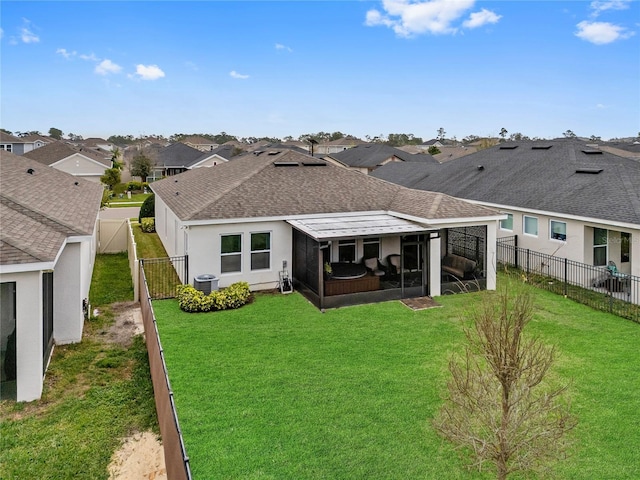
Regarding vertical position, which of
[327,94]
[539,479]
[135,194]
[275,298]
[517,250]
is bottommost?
[539,479]

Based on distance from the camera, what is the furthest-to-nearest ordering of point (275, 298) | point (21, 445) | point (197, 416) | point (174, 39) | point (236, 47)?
point (236, 47) < point (174, 39) < point (275, 298) < point (197, 416) < point (21, 445)

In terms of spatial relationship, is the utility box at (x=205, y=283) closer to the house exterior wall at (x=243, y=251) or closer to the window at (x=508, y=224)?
the house exterior wall at (x=243, y=251)

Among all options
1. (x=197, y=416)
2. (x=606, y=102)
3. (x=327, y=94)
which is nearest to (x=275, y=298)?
(x=197, y=416)

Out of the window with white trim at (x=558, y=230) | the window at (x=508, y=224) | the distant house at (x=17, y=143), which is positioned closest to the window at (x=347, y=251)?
the window at (x=508, y=224)

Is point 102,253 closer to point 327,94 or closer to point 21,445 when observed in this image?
point 21,445

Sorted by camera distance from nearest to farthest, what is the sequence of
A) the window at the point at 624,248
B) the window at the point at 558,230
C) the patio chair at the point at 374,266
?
the patio chair at the point at 374,266 → the window at the point at 624,248 → the window at the point at 558,230

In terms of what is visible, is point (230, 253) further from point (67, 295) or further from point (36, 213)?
point (36, 213)
